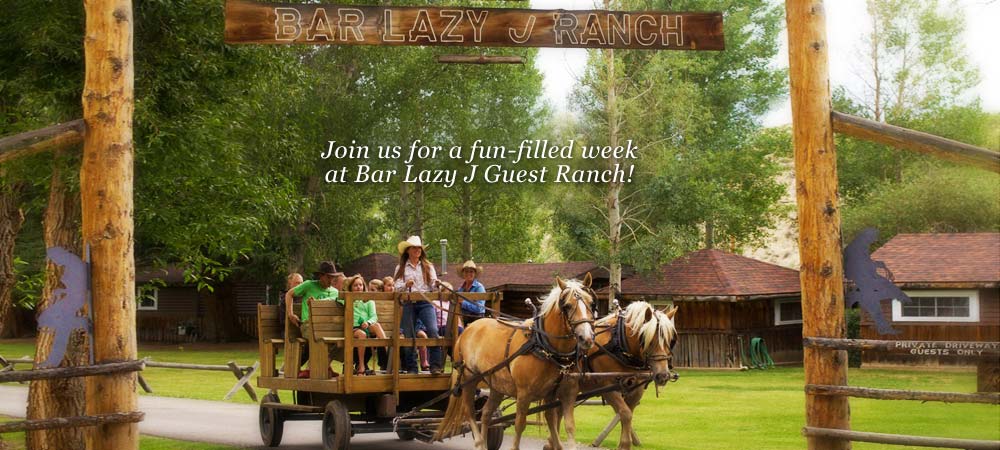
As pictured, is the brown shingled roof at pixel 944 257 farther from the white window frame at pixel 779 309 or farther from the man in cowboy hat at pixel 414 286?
the man in cowboy hat at pixel 414 286

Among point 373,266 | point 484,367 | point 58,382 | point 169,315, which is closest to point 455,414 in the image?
point 484,367

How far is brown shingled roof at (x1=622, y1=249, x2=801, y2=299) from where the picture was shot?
121ft

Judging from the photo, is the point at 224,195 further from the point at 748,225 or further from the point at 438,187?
the point at 748,225

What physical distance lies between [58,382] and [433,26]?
24.7 ft

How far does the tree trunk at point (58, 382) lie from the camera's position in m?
14.4

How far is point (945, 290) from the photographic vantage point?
106 feet

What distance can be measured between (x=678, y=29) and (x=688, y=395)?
56.3 feet

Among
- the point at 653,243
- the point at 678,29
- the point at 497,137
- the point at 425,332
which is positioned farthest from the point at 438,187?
the point at 678,29

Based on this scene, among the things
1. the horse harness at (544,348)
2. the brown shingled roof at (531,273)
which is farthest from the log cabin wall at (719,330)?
the horse harness at (544,348)

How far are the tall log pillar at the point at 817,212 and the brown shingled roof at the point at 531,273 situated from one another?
31.1m

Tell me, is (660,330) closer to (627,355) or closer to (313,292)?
(627,355)

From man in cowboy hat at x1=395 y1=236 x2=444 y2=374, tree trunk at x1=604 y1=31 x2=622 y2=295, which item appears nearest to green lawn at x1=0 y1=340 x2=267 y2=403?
tree trunk at x1=604 y1=31 x2=622 y2=295

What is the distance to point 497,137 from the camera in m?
49.8

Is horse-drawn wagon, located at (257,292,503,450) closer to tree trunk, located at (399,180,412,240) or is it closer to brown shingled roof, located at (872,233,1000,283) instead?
brown shingled roof, located at (872,233,1000,283)
